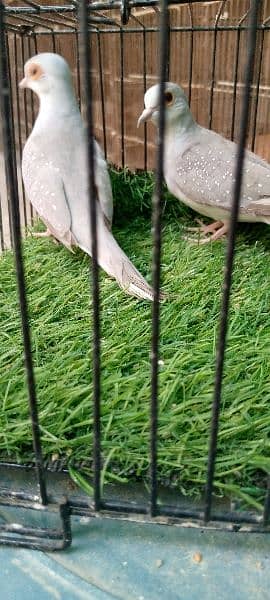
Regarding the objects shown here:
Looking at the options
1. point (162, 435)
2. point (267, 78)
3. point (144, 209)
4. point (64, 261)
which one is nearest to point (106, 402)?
point (162, 435)

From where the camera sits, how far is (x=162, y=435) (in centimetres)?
74

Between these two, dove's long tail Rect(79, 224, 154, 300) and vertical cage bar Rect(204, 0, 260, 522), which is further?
dove's long tail Rect(79, 224, 154, 300)

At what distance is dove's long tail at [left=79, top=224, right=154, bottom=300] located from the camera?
1.14 metres

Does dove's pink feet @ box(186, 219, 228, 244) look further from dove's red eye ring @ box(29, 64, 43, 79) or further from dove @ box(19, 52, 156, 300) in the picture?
dove's red eye ring @ box(29, 64, 43, 79)

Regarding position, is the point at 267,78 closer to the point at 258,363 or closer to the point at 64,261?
the point at 64,261

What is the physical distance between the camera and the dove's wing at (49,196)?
4.22ft

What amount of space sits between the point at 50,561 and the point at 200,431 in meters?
0.26

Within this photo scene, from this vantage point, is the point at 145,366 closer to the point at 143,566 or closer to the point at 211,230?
the point at 143,566

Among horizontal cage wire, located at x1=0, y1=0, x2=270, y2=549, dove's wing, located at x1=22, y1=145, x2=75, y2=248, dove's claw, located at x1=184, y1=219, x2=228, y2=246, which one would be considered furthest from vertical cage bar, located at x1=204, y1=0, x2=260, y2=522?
dove's claw, located at x1=184, y1=219, x2=228, y2=246

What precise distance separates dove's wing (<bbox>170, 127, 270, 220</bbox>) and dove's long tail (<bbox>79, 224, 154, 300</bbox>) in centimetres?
33

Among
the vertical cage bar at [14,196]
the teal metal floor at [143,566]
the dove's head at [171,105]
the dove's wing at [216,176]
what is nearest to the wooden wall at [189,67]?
the dove's head at [171,105]

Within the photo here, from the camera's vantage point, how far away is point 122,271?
1164 mm

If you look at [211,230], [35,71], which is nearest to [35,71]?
[35,71]

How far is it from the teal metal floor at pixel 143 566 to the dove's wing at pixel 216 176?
86 cm
